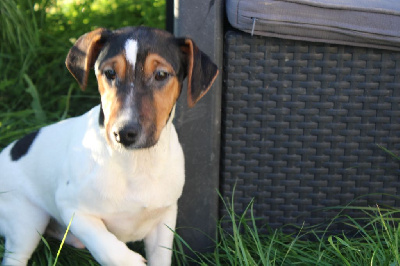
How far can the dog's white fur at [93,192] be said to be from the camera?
2508mm

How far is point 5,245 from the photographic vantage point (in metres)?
2.85

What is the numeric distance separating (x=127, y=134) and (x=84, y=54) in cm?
45

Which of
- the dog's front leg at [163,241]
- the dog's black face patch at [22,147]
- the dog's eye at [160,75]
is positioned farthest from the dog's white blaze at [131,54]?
the dog's black face patch at [22,147]

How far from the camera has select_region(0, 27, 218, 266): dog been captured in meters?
2.35

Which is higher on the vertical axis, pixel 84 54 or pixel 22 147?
pixel 84 54

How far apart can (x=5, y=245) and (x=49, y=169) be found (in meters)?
0.43

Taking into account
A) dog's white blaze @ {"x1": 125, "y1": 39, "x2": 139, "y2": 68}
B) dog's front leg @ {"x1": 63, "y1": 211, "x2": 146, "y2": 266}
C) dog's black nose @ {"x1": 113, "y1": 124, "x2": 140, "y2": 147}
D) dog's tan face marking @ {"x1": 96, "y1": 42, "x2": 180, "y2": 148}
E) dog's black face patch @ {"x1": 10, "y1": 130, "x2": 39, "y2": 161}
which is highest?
dog's white blaze @ {"x1": 125, "y1": 39, "x2": 139, "y2": 68}

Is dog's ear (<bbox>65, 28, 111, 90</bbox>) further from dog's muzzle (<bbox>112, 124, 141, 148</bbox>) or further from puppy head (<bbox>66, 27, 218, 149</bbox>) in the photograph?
dog's muzzle (<bbox>112, 124, 141, 148</bbox>)

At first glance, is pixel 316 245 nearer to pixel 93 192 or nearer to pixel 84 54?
pixel 93 192

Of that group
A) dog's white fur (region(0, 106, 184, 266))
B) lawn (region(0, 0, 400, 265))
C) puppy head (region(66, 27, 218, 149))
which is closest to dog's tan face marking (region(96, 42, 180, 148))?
puppy head (region(66, 27, 218, 149))

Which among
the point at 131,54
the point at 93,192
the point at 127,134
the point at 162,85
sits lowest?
the point at 93,192

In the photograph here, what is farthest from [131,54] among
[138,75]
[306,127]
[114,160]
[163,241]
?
[306,127]

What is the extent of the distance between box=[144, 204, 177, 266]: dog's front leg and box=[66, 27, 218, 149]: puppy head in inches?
20.3

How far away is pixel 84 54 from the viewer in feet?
8.14
